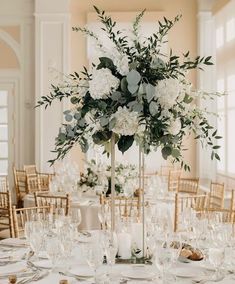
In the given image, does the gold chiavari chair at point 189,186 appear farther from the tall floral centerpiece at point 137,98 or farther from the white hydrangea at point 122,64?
the white hydrangea at point 122,64

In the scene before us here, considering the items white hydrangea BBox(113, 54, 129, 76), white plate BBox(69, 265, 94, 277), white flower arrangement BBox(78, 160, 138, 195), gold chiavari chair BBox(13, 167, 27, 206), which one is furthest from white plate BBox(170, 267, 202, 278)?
gold chiavari chair BBox(13, 167, 27, 206)

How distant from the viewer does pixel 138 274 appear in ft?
7.97

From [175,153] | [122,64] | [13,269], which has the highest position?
[122,64]

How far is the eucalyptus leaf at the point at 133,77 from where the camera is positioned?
2.39 metres

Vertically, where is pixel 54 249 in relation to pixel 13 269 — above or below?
above

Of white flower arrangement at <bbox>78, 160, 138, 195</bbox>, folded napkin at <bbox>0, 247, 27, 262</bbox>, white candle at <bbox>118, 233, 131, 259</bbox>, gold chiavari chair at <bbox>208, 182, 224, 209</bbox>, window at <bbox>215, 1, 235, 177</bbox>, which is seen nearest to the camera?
white candle at <bbox>118, 233, 131, 259</bbox>

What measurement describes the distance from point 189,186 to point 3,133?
12.6 feet

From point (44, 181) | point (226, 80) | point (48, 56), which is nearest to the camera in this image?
point (44, 181)

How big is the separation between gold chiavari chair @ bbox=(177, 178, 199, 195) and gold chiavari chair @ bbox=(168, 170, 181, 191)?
11 centimetres

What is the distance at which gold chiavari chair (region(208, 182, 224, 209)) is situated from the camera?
5.60 meters

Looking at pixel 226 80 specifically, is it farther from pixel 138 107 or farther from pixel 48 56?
pixel 138 107

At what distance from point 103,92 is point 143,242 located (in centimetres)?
84

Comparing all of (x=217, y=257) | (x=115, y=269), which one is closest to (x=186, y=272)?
(x=217, y=257)

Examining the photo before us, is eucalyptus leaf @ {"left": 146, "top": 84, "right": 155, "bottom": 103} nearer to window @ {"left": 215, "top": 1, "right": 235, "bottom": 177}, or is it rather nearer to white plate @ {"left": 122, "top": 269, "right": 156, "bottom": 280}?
white plate @ {"left": 122, "top": 269, "right": 156, "bottom": 280}
